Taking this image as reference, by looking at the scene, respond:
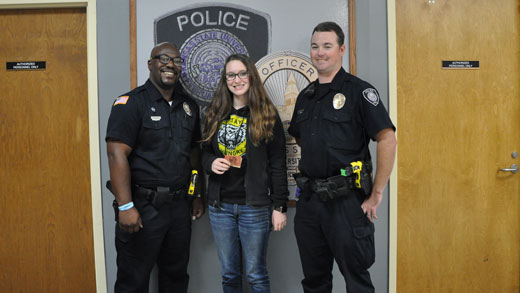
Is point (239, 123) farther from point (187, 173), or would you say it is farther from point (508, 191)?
point (508, 191)

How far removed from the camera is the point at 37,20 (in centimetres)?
221

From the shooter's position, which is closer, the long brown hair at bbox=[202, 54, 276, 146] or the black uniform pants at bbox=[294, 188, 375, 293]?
the black uniform pants at bbox=[294, 188, 375, 293]

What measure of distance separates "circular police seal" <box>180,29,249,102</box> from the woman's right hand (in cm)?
61

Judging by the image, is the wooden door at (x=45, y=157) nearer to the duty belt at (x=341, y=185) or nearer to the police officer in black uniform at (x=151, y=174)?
the police officer in black uniform at (x=151, y=174)

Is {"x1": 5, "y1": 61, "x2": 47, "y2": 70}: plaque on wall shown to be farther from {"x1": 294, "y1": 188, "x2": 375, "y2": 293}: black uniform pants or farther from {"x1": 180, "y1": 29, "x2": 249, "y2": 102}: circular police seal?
{"x1": 294, "y1": 188, "x2": 375, "y2": 293}: black uniform pants

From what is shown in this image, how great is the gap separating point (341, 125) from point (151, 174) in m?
1.08


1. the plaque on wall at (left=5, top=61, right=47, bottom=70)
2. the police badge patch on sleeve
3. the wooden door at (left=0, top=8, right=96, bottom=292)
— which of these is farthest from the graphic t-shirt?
the plaque on wall at (left=5, top=61, right=47, bottom=70)

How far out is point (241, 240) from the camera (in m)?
1.77

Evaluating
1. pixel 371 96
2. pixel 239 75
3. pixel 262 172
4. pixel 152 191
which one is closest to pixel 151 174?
pixel 152 191

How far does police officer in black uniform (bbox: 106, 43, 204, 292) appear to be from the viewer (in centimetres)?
165

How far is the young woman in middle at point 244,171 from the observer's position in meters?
1.73

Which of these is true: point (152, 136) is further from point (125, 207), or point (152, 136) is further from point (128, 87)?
point (128, 87)

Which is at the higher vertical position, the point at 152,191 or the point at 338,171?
the point at 338,171

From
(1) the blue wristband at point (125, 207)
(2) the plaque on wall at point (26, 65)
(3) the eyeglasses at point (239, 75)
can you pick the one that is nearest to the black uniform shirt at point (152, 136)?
(1) the blue wristband at point (125, 207)
